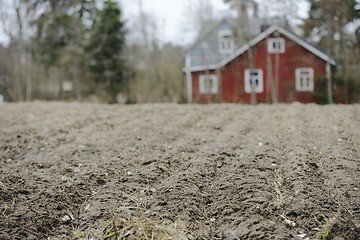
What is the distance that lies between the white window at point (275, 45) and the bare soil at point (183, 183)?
14471 mm

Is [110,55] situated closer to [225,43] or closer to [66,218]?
[225,43]

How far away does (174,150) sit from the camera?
16.4 feet

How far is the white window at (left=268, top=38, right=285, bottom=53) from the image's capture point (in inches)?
802

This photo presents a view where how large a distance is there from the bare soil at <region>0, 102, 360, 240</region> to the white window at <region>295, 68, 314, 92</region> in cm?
1391

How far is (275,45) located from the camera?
20.5 m

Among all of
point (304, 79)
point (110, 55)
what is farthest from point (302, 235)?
point (110, 55)

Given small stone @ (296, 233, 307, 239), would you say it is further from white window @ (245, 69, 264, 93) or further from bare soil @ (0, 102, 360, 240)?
white window @ (245, 69, 264, 93)

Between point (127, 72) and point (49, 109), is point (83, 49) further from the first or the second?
point (49, 109)

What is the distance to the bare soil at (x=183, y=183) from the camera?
2855 mm

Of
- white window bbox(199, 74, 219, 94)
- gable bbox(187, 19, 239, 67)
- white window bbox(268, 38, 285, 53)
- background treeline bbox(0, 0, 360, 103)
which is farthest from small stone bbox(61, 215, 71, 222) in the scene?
gable bbox(187, 19, 239, 67)

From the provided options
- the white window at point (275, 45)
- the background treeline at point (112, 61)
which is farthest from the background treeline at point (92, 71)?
the white window at point (275, 45)

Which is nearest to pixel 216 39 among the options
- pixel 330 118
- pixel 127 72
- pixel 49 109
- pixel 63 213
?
pixel 127 72

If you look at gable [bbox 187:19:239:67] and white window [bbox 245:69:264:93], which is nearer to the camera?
white window [bbox 245:69:264:93]

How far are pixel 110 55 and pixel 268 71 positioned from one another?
9.26 metres
